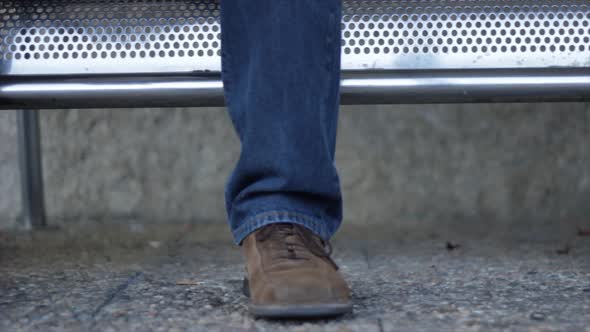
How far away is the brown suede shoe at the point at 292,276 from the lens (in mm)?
1079

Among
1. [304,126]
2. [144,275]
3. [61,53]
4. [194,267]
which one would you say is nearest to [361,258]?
[194,267]

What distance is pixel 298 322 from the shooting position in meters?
1.10

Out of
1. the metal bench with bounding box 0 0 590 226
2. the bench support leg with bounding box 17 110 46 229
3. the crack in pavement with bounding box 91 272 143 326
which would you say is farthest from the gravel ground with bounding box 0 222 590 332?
the metal bench with bounding box 0 0 590 226

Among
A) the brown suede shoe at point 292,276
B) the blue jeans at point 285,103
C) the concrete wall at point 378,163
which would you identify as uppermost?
the blue jeans at point 285,103

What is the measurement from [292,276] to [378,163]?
131cm

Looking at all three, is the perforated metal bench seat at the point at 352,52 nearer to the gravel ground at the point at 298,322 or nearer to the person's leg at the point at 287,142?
the person's leg at the point at 287,142

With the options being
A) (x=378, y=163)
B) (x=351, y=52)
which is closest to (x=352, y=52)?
(x=351, y=52)

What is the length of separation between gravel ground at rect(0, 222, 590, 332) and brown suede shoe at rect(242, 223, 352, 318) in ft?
0.09

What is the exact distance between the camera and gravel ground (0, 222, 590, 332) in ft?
3.66

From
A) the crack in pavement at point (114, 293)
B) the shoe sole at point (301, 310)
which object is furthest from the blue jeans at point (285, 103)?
the crack in pavement at point (114, 293)

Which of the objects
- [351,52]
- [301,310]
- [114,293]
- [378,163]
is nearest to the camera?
[301,310]

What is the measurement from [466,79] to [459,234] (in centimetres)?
89

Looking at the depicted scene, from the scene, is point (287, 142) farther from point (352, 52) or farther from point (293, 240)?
point (352, 52)

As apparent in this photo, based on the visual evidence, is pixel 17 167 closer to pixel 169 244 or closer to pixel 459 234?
pixel 169 244
